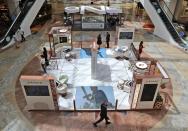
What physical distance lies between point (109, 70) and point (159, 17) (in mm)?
9366

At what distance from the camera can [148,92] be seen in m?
12.1

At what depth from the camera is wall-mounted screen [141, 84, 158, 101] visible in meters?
11.9

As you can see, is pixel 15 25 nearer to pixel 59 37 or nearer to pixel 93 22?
pixel 59 37

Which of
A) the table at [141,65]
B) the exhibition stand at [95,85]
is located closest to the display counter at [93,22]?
the exhibition stand at [95,85]

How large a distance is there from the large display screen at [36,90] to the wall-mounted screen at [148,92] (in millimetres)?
5606

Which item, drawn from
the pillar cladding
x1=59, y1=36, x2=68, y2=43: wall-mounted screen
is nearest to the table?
the pillar cladding

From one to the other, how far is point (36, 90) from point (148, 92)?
648 cm

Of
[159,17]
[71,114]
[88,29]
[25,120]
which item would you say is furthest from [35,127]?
[159,17]

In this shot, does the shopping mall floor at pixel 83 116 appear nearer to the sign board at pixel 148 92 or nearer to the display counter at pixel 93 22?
the sign board at pixel 148 92

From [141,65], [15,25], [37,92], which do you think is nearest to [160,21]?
[141,65]

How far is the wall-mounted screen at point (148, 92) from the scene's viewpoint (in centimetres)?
1186

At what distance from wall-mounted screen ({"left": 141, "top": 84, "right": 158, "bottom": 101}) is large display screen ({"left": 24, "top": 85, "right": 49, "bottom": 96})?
561cm

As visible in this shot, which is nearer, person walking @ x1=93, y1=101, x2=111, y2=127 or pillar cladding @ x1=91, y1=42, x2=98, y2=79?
person walking @ x1=93, y1=101, x2=111, y2=127

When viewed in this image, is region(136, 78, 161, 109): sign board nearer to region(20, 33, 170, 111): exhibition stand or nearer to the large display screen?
region(20, 33, 170, 111): exhibition stand
